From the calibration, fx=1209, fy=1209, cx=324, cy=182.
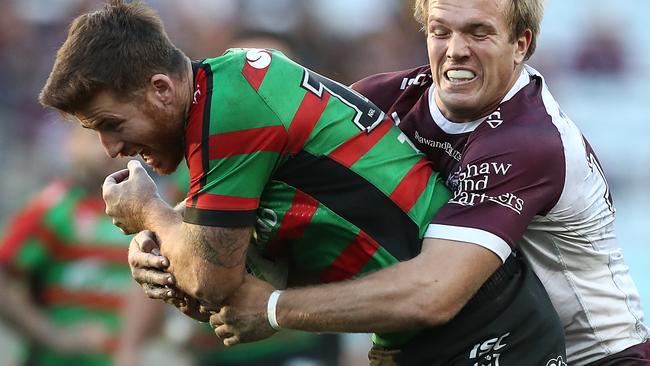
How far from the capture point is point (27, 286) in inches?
303

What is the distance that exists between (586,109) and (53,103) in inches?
332

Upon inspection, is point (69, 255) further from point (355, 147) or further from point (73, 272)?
point (355, 147)

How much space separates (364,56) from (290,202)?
6.54m

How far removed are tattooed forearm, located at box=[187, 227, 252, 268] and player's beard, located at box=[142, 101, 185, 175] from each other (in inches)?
14.2

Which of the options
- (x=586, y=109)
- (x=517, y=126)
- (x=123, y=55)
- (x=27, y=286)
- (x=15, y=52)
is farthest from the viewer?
(x=586, y=109)

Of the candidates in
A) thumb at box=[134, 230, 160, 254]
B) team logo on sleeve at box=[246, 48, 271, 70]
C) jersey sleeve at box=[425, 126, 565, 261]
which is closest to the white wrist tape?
thumb at box=[134, 230, 160, 254]

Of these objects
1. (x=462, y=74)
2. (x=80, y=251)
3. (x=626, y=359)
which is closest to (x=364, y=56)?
(x=80, y=251)

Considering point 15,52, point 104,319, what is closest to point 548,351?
point 104,319

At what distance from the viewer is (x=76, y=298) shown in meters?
7.74

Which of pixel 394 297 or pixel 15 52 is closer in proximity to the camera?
pixel 394 297

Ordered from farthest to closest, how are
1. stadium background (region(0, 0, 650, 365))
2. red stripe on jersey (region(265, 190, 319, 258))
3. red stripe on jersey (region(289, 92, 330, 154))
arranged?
stadium background (region(0, 0, 650, 365)), red stripe on jersey (region(265, 190, 319, 258)), red stripe on jersey (region(289, 92, 330, 154))

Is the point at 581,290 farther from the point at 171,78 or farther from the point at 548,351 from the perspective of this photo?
the point at 171,78

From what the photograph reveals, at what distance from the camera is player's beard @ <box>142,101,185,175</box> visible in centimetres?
438

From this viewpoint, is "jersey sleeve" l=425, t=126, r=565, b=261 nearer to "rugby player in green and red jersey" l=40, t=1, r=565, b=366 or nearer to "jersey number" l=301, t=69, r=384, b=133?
"rugby player in green and red jersey" l=40, t=1, r=565, b=366
